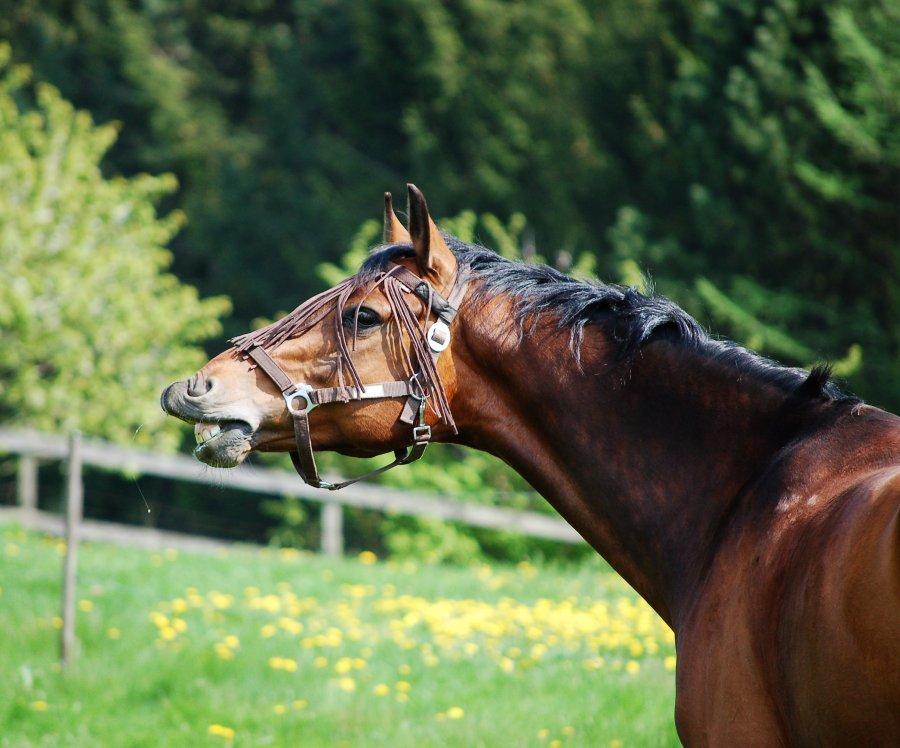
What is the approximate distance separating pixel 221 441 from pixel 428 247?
33.3 inches

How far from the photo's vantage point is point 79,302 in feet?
46.5

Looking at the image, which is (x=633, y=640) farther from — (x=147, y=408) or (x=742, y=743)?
(x=147, y=408)

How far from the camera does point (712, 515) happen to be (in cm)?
277

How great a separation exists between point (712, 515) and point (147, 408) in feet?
41.8

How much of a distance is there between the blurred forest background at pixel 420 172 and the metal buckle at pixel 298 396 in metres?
5.20

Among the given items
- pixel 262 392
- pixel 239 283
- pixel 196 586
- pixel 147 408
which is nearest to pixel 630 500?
pixel 262 392

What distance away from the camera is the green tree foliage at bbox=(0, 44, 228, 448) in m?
14.1

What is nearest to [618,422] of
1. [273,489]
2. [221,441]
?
[221,441]

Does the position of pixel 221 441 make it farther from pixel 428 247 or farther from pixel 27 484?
pixel 27 484

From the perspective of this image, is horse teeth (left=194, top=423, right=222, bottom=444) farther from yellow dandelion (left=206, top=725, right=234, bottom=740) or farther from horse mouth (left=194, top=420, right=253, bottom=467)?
yellow dandelion (left=206, top=725, right=234, bottom=740)

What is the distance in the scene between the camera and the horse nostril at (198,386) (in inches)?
117

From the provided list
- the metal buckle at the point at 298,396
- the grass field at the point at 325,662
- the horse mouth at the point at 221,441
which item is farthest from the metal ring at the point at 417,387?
the grass field at the point at 325,662

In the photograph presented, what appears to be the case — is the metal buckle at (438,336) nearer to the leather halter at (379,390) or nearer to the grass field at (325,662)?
the leather halter at (379,390)

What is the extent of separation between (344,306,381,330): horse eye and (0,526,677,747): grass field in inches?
108
